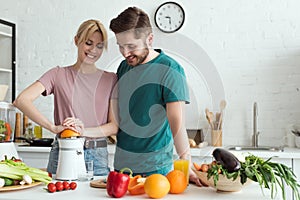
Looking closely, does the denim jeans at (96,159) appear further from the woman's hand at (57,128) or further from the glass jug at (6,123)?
the glass jug at (6,123)

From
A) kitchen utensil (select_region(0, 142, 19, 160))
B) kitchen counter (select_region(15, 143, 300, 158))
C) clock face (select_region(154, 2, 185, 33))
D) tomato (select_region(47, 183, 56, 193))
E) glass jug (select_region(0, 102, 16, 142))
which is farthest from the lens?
clock face (select_region(154, 2, 185, 33))

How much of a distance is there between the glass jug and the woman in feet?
2.10

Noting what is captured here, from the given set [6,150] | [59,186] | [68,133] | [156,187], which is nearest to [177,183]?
[156,187]

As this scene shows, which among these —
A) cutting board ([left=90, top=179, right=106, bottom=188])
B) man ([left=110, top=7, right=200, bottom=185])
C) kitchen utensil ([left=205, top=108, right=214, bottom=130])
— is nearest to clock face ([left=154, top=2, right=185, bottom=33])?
kitchen utensil ([left=205, top=108, right=214, bottom=130])

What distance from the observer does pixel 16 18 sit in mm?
5012

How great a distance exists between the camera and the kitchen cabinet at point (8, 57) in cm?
486

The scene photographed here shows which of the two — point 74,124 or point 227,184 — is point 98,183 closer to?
point 74,124

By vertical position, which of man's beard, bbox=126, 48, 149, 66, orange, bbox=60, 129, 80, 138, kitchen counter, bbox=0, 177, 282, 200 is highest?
man's beard, bbox=126, 48, 149, 66

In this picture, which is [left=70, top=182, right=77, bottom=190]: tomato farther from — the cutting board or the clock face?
the clock face

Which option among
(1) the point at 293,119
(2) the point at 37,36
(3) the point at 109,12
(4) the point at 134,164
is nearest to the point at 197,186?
(4) the point at 134,164

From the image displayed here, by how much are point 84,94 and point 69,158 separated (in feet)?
1.52

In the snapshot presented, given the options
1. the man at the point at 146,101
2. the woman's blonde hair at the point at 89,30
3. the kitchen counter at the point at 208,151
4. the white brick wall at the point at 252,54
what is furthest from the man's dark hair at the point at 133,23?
the white brick wall at the point at 252,54

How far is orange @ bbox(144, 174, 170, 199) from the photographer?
1.99m

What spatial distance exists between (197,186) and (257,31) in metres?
2.48
